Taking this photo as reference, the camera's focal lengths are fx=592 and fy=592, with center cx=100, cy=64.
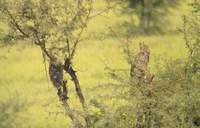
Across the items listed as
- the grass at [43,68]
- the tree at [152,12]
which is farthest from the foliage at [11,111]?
the tree at [152,12]

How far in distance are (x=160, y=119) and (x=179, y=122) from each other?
1.09ft

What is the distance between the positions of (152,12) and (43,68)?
4741mm

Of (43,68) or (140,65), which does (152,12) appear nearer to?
(43,68)

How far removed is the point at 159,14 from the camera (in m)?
21.9

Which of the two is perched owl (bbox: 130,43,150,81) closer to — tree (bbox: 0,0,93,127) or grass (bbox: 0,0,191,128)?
tree (bbox: 0,0,93,127)

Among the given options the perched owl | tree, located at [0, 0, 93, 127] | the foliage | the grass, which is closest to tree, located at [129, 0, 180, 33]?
the grass

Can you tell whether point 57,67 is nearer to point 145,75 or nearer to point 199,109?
point 145,75

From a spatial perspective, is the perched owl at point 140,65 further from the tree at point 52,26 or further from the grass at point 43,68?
the grass at point 43,68

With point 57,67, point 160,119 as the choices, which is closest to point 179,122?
point 160,119

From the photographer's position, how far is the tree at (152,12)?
69.7ft

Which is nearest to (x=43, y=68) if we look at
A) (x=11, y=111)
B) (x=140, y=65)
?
(x=11, y=111)

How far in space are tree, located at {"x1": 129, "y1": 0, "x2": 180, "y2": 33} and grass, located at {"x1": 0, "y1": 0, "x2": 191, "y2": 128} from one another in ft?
2.28

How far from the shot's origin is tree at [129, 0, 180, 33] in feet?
69.7

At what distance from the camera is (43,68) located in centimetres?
1967
